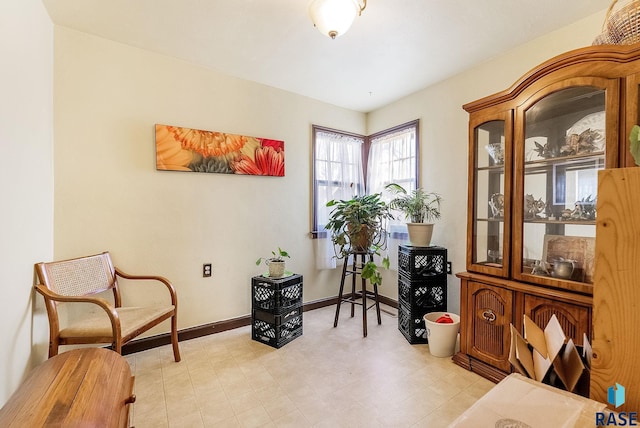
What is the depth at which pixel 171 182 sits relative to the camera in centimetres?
252

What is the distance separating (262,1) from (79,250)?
7.16 ft

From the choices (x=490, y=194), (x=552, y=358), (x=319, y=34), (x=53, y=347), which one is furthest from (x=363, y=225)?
(x=53, y=347)

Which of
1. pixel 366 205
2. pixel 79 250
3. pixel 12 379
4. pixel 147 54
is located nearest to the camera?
pixel 12 379

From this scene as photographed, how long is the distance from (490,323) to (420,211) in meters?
1.11

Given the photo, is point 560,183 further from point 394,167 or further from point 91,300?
point 91,300

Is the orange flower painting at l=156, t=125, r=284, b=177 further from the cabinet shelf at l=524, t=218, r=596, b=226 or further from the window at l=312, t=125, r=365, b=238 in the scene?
the cabinet shelf at l=524, t=218, r=596, b=226

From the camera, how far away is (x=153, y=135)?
2.43m

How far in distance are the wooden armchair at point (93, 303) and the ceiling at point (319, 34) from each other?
1700mm

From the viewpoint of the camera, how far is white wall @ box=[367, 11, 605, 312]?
233cm

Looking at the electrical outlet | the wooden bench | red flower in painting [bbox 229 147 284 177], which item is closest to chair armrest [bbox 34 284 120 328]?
the wooden bench

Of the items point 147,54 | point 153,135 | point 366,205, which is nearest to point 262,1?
point 147,54

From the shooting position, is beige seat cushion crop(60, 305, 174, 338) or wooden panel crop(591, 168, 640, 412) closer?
wooden panel crop(591, 168, 640, 412)

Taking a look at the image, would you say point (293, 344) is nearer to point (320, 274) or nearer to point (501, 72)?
point (320, 274)

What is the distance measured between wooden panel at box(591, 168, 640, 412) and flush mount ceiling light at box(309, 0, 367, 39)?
1530 millimetres
